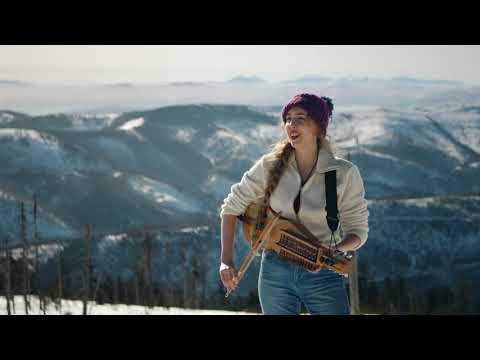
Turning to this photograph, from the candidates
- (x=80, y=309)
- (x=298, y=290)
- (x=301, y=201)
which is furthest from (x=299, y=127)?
(x=80, y=309)

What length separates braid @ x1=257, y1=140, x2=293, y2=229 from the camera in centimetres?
455

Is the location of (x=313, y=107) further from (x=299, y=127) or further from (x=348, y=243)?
(x=348, y=243)

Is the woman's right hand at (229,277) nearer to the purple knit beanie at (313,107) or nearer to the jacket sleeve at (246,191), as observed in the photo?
the jacket sleeve at (246,191)

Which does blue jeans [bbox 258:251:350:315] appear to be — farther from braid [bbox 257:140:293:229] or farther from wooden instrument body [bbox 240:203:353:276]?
braid [bbox 257:140:293:229]

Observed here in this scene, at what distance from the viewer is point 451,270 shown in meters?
162

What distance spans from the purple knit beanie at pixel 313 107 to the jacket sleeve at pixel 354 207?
29 cm

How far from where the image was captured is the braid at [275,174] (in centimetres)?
455

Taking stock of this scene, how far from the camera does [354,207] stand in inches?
179

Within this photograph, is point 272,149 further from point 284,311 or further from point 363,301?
point 363,301

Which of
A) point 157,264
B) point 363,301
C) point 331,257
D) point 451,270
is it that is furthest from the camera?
point 451,270

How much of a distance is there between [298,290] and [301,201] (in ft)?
1.41

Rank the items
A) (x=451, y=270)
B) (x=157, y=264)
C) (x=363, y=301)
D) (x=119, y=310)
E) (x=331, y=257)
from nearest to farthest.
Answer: (x=331, y=257), (x=119, y=310), (x=363, y=301), (x=157, y=264), (x=451, y=270)
